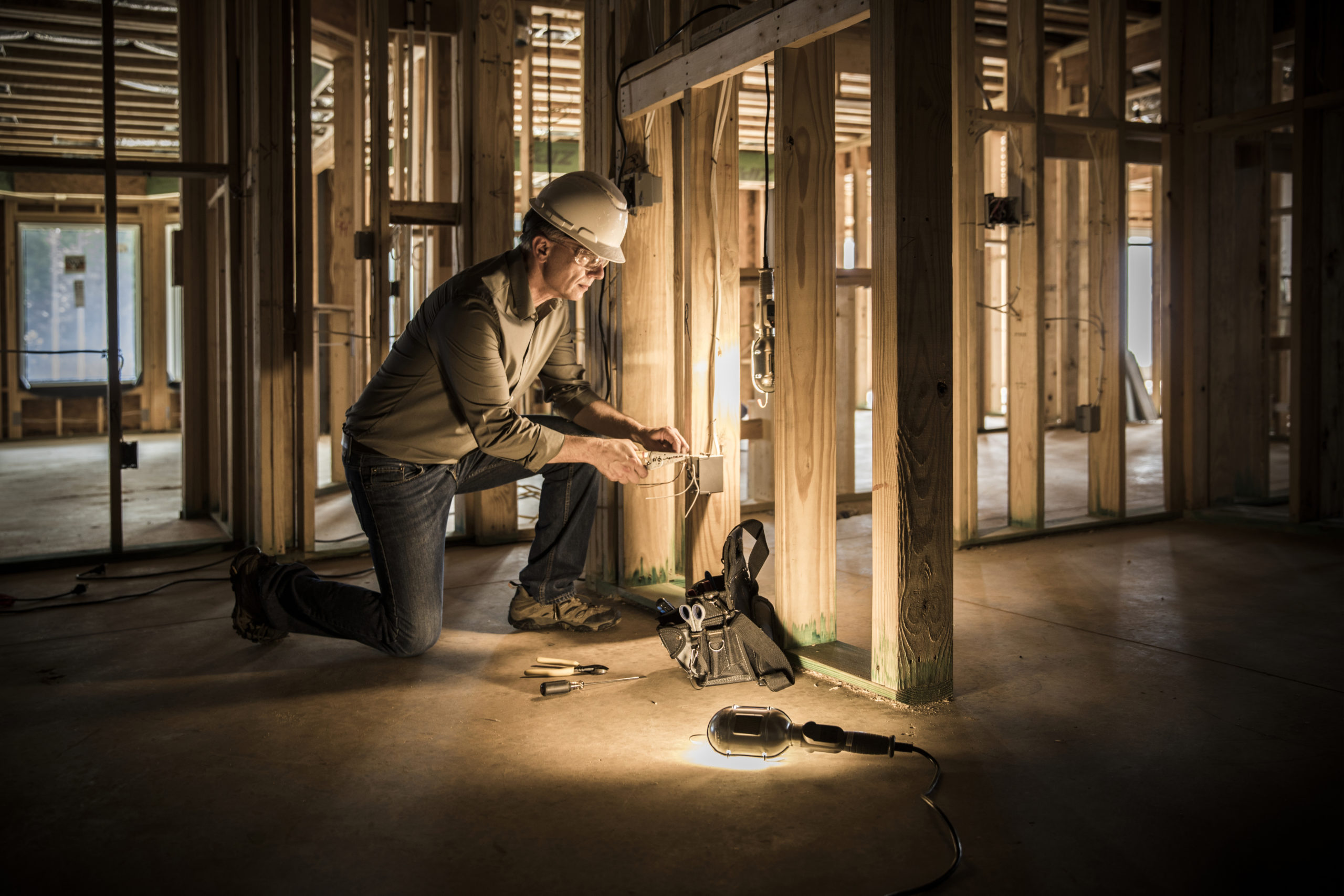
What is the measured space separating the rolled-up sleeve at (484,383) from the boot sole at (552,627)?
630 millimetres

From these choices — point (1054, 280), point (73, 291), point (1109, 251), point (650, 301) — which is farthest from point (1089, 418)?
point (73, 291)

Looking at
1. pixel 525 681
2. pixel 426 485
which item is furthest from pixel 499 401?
pixel 525 681

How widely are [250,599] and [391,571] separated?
0.45 m

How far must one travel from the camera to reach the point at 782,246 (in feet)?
8.25

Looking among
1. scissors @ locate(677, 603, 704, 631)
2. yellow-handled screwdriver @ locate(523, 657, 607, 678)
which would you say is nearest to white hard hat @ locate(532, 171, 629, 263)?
scissors @ locate(677, 603, 704, 631)

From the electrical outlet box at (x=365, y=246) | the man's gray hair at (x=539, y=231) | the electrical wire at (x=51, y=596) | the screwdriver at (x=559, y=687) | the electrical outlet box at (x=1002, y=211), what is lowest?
the screwdriver at (x=559, y=687)

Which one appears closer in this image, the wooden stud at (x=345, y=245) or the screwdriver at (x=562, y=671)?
the screwdriver at (x=562, y=671)

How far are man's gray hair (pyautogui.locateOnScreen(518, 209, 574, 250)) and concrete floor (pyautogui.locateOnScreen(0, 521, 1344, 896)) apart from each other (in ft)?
3.63

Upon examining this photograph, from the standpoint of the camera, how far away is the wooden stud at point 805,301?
2.49 metres

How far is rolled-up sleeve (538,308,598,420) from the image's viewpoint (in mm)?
2961

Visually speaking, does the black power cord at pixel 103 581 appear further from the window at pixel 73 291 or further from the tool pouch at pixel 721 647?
the window at pixel 73 291

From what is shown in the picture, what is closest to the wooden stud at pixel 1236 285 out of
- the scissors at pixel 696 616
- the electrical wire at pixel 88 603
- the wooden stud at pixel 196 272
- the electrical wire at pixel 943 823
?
the scissors at pixel 696 616

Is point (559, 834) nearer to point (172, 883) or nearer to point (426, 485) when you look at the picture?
point (172, 883)

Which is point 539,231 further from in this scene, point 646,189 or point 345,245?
point 345,245
